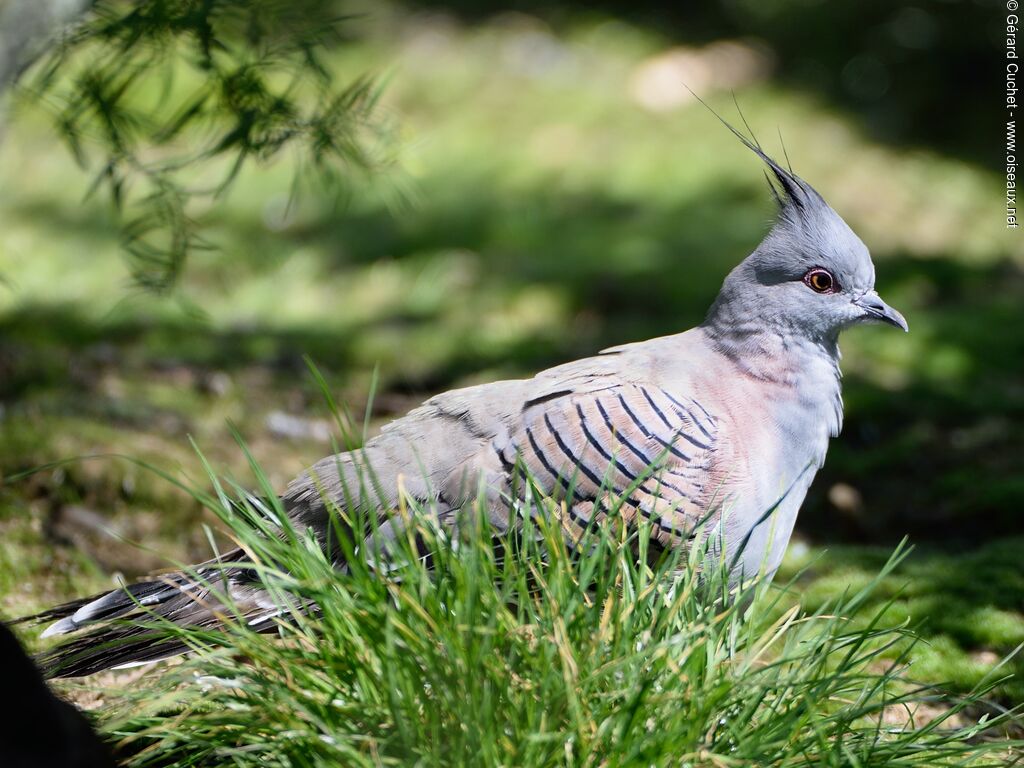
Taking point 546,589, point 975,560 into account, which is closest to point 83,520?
point 546,589

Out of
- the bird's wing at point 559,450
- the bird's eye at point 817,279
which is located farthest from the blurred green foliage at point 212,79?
the bird's eye at point 817,279

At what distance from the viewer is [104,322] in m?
5.74

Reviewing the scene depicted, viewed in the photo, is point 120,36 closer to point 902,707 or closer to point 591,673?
point 591,673

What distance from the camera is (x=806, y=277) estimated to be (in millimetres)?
3379

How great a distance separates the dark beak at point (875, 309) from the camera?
3408 mm

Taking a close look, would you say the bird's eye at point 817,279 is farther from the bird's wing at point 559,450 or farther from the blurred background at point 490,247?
the bird's wing at point 559,450

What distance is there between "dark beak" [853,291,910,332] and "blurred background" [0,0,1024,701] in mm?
452

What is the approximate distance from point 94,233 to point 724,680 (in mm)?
5854

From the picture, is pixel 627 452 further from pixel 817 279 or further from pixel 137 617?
pixel 137 617

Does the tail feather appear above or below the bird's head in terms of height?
below

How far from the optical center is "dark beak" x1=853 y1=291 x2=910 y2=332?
3.41 m

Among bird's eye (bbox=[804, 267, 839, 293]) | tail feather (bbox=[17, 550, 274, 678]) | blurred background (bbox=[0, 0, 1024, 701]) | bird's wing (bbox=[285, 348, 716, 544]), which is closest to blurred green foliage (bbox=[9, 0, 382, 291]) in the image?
blurred background (bbox=[0, 0, 1024, 701])

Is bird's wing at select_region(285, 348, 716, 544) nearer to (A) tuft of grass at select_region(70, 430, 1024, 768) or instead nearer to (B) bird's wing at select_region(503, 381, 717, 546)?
(B) bird's wing at select_region(503, 381, 717, 546)

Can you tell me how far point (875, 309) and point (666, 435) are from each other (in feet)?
2.91
